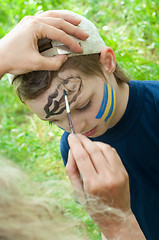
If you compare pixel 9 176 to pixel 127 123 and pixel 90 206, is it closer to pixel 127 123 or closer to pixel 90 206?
pixel 90 206

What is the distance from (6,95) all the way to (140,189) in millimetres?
2089

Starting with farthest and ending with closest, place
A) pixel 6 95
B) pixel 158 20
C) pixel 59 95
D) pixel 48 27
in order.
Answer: pixel 6 95
pixel 158 20
pixel 59 95
pixel 48 27

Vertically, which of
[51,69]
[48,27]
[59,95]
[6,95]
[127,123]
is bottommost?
[6,95]

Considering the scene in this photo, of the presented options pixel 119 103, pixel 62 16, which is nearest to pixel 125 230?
pixel 119 103

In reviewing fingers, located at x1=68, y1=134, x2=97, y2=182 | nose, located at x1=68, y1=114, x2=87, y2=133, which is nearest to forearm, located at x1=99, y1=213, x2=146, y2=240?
fingers, located at x1=68, y1=134, x2=97, y2=182

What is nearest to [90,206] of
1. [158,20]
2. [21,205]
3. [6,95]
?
[21,205]

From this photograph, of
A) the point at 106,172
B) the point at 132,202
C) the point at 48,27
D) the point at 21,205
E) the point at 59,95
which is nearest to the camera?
the point at 21,205

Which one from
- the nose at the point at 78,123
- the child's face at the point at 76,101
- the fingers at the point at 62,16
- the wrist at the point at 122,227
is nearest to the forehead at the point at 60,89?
the child's face at the point at 76,101

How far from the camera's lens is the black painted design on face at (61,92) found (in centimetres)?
118

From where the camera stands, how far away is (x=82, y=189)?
37.5 inches

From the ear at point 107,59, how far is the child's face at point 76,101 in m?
0.08

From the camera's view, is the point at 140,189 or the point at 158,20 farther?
the point at 158,20

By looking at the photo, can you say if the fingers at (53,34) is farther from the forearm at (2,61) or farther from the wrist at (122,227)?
the wrist at (122,227)

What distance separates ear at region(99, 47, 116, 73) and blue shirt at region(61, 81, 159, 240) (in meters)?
0.17
